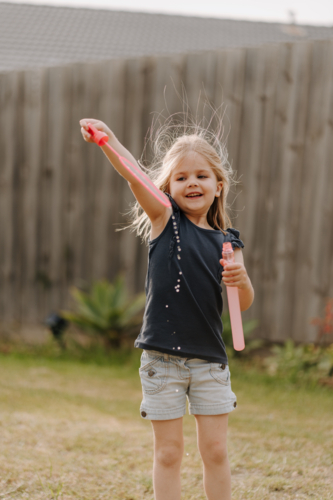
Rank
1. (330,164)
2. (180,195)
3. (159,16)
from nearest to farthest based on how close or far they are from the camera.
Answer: (180,195)
(330,164)
(159,16)

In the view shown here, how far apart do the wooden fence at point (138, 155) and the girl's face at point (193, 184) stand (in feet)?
7.14

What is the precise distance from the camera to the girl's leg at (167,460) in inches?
67.6

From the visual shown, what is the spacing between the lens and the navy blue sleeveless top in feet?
5.74

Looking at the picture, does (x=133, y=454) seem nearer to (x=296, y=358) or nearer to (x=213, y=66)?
(x=296, y=358)

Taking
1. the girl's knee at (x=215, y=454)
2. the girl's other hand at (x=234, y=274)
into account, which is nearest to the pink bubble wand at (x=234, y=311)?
the girl's other hand at (x=234, y=274)

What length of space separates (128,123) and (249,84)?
1079mm

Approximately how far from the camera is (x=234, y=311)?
1719mm

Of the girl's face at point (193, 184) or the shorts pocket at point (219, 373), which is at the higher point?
the girl's face at point (193, 184)

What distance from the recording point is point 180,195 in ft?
6.16

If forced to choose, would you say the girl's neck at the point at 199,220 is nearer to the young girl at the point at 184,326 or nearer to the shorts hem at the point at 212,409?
the young girl at the point at 184,326

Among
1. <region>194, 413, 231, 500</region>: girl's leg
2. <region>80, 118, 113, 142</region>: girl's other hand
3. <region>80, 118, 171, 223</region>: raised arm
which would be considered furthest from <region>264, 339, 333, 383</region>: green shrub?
<region>80, 118, 113, 142</region>: girl's other hand

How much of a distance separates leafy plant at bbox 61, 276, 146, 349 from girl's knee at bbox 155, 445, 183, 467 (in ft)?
8.25

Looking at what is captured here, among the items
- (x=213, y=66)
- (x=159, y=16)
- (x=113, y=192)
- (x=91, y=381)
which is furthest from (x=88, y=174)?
(x=159, y=16)

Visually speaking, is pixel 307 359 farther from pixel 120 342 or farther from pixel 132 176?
pixel 132 176
